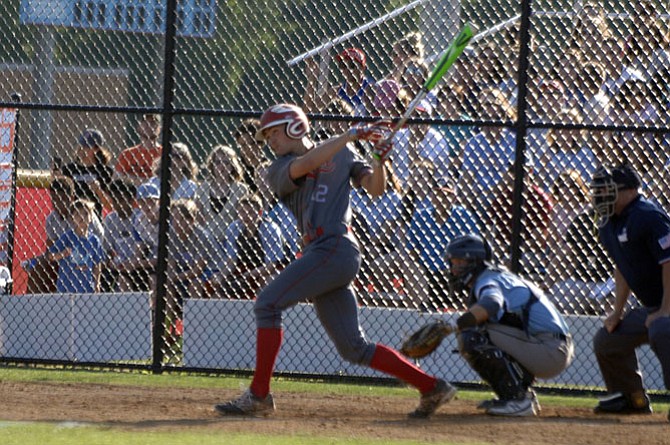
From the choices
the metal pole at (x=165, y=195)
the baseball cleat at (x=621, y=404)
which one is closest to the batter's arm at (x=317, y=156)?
the baseball cleat at (x=621, y=404)

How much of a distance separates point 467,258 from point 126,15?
5.69 m

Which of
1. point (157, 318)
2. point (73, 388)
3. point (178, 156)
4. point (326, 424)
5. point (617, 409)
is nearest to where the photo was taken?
point (326, 424)

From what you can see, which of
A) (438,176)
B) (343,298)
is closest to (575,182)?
(438,176)

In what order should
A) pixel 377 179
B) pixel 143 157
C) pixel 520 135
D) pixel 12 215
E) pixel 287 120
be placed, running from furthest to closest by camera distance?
pixel 143 157 < pixel 12 215 < pixel 520 135 < pixel 287 120 < pixel 377 179

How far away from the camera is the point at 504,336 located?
24.1 ft

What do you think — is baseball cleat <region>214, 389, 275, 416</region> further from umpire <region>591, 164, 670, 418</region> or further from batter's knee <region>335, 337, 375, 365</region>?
umpire <region>591, 164, 670, 418</region>

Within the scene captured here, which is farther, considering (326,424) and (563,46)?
(563,46)

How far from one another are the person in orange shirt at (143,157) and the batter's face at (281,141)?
424cm

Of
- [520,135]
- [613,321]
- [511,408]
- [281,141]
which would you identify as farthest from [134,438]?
[520,135]

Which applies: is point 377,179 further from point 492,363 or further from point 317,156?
point 492,363

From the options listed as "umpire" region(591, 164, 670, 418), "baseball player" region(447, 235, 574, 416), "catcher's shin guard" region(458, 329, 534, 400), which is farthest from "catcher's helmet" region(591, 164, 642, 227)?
"catcher's shin guard" region(458, 329, 534, 400)

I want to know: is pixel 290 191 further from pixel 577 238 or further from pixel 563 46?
pixel 563 46

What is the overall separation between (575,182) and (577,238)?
457 millimetres

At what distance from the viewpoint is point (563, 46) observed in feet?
35.4
